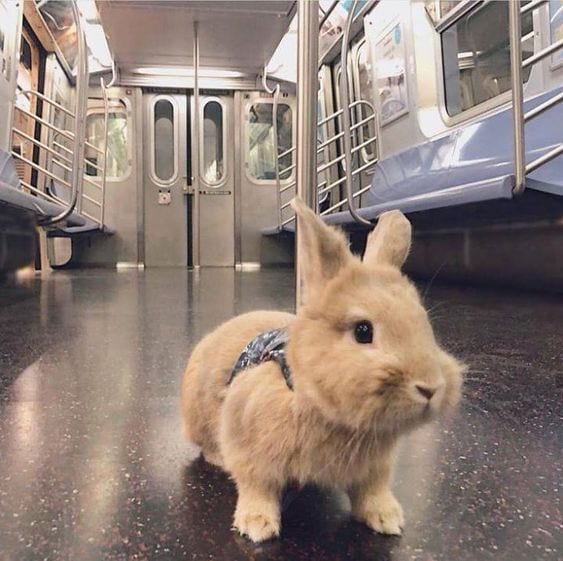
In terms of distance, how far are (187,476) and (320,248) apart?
0.33 metres

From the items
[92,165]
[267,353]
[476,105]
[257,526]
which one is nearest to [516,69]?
[267,353]

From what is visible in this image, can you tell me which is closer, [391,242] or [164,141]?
[391,242]

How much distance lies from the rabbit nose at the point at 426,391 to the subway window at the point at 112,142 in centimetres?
607

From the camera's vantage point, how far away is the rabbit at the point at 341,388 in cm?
46

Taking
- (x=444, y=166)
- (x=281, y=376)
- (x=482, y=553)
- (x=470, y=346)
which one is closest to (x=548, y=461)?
(x=482, y=553)

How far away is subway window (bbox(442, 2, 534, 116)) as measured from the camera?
10.3 feet

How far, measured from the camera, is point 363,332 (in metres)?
0.49

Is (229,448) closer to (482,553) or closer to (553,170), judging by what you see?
(482,553)

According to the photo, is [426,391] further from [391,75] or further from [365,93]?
[365,93]

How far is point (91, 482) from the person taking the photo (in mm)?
680

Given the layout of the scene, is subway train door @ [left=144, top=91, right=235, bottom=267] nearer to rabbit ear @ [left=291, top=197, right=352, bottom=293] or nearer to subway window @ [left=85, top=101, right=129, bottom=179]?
subway window @ [left=85, top=101, right=129, bottom=179]

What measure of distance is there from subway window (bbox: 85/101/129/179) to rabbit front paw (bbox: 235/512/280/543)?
596cm

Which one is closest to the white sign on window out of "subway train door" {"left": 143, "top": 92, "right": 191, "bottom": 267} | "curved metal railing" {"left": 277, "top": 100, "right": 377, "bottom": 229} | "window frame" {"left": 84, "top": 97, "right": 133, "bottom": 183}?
"curved metal railing" {"left": 277, "top": 100, "right": 377, "bottom": 229}

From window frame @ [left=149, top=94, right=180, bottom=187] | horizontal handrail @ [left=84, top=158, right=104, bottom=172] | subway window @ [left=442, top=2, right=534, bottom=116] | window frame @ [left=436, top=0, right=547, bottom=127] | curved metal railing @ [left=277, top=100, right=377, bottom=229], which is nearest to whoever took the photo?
window frame @ [left=436, top=0, right=547, bottom=127]
